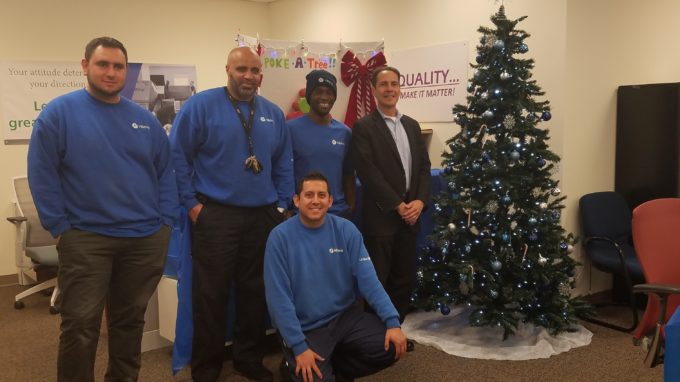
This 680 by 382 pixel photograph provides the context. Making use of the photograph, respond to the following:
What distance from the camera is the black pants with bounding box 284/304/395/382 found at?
7.69 ft

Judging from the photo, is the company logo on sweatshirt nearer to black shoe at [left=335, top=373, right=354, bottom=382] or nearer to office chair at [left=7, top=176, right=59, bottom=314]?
black shoe at [left=335, top=373, right=354, bottom=382]

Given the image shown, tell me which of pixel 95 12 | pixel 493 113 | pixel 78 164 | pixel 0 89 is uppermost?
pixel 95 12

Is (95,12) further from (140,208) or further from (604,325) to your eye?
(604,325)

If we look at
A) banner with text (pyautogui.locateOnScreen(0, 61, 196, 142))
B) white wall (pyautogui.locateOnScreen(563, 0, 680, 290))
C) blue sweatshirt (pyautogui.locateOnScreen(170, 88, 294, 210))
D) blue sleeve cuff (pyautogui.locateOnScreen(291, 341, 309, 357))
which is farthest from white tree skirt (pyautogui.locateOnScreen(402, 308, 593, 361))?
banner with text (pyautogui.locateOnScreen(0, 61, 196, 142))

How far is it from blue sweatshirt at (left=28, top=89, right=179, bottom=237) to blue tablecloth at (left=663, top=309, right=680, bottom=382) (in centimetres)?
189

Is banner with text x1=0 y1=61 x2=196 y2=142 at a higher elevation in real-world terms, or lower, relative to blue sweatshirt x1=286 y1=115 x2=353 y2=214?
higher

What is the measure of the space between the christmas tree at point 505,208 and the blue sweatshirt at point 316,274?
113cm

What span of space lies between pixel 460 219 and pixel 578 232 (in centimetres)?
123

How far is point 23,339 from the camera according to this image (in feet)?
12.1

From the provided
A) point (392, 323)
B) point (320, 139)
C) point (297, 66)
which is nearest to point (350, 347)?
point (392, 323)

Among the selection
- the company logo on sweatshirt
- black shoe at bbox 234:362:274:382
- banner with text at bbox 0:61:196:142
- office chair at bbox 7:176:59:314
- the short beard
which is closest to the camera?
the short beard

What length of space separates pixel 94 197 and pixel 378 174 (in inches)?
58.1

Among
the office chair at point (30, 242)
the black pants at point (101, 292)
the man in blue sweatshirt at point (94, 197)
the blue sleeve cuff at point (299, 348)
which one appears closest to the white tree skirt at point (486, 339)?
the blue sleeve cuff at point (299, 348)

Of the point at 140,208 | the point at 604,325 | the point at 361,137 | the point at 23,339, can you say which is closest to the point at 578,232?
the point at 604,325
